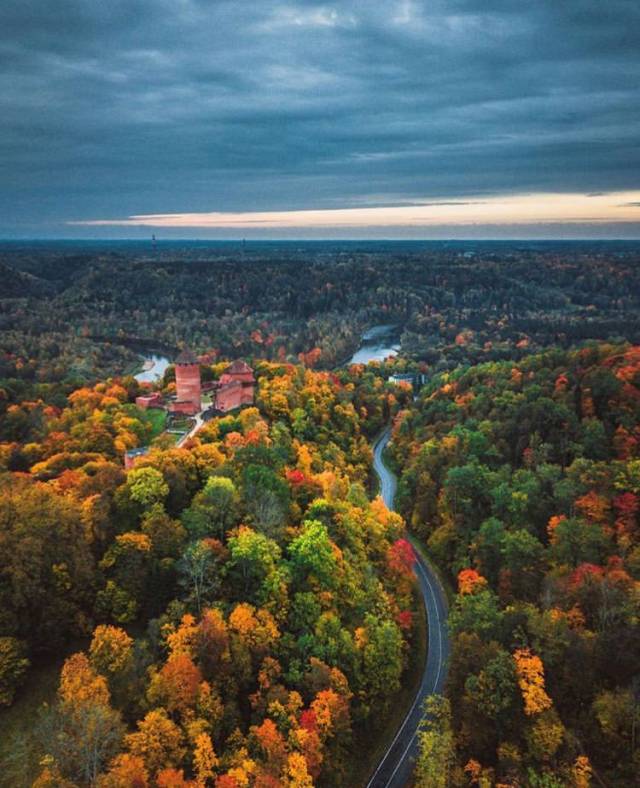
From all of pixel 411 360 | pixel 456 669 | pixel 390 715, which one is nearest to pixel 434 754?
pixel 456 669

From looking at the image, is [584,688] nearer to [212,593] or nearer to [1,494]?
[212,593]

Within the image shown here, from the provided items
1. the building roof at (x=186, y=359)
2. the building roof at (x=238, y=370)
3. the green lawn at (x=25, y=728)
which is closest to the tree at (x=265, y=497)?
the green lawn at (x=25, y=728)

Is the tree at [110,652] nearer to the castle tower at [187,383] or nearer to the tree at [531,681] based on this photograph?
the tree at [531,681]

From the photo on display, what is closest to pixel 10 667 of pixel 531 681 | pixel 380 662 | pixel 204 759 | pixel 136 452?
pixel 204 759

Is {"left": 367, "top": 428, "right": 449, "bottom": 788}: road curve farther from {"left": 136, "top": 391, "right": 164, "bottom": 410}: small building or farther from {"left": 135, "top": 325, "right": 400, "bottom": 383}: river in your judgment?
{"left": 135, "top": 325, "right": 400, "bottom": 383}: river

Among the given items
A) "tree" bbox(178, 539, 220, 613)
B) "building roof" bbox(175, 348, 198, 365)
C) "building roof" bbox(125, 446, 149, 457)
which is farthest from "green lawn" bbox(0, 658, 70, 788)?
"building roof" bbox(175, 348, 198, 365)

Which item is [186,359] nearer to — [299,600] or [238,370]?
[238,370]
